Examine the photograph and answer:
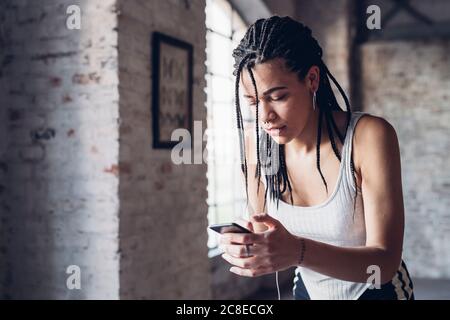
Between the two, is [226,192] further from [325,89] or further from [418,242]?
[325,89]

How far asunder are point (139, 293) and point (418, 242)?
492cm

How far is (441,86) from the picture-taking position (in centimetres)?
687

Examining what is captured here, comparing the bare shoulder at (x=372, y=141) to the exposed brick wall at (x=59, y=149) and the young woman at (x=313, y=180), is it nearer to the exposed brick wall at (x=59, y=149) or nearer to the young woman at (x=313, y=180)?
the young woman at (x=313, y=180)

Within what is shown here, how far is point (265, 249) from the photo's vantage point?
1.15 meters

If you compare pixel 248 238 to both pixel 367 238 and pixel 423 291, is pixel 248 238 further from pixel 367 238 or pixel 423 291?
pixel 423 291

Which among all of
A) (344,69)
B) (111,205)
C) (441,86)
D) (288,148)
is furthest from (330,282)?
(441,86)

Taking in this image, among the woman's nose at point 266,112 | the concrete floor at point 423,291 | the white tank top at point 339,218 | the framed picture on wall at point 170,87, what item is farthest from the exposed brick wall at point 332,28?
the woman's nose at point 266,112

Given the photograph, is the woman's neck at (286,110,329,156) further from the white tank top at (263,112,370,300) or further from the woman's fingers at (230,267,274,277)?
the woman's fingers at (230,267,274,277)

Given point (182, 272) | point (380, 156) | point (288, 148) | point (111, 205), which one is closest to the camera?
point (380, 156)

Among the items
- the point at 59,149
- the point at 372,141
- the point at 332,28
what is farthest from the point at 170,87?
the point at 332,28

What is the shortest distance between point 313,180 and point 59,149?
179 cm

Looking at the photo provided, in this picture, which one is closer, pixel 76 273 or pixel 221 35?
pixel 76 273

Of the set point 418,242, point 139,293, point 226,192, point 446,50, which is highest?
point 446,50

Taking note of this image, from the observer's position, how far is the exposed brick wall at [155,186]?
291 cm
